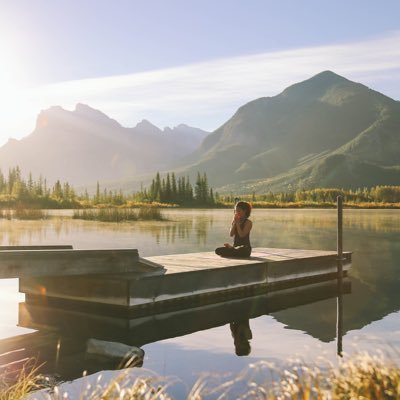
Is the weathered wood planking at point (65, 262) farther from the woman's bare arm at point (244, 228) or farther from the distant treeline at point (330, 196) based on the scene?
the distant treeline at point (330, 196)

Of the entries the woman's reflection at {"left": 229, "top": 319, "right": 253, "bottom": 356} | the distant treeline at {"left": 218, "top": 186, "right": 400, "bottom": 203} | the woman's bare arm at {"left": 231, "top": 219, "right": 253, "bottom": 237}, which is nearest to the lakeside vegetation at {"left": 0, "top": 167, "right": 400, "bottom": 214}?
the distant treeline at {"left": 218, "top": 186, "right": 400, "bottom": 203}

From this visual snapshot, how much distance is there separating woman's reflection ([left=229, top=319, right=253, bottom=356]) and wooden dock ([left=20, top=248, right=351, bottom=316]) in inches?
55.9

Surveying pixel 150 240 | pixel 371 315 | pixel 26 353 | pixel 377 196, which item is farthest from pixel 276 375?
pixel 377 196

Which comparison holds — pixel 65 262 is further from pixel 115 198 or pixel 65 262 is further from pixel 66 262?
pixel 115 198

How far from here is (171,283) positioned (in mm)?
13836

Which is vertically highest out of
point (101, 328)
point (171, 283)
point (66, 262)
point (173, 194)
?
point (173, 194)

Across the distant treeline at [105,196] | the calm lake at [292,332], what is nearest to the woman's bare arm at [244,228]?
the calm lake at [292,332]

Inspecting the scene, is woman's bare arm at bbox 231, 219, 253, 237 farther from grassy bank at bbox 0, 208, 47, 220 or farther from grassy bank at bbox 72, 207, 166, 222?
grassy bank at bbox 0, 208, 47, 220

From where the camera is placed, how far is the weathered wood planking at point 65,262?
1150cm

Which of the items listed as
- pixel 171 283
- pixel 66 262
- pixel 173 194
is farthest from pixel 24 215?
pixel 173 194

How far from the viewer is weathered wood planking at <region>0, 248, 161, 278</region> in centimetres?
1150

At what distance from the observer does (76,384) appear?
897 centimetres

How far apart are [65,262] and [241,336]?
11.7ft

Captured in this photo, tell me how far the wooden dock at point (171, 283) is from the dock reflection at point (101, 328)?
21cm
